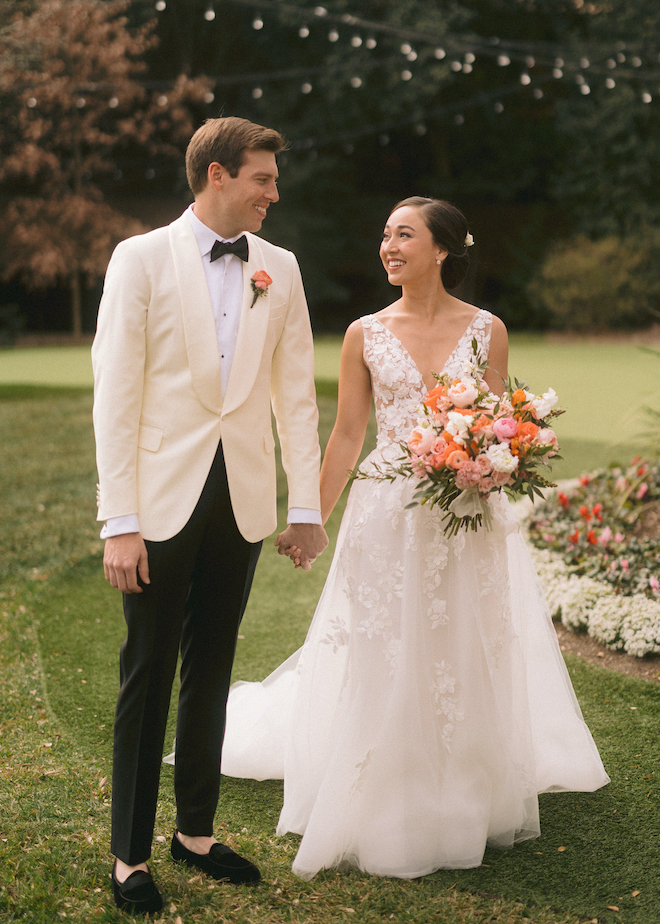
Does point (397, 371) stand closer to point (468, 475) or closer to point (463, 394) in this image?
point (463, 394)

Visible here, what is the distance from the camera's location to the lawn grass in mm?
2625

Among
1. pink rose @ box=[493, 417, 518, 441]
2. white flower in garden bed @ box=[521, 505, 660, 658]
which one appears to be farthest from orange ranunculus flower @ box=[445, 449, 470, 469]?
white flower in garden bed @ box=[521, 505, 660, 658]

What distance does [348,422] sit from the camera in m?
3.22

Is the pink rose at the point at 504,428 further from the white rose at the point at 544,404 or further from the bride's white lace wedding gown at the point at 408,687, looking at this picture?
the bride's white lace wedding gown at the point at 408,687

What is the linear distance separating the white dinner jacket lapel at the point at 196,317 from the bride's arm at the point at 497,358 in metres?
1.13

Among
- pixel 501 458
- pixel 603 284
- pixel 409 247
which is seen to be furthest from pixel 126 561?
pixel 603 284

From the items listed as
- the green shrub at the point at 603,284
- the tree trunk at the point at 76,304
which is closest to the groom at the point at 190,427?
the green shrub at the point at 603,284

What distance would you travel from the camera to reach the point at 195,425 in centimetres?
246

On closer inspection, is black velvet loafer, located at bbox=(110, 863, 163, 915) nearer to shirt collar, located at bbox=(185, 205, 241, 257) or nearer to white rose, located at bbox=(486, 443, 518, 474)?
white rose, located at bbox=(486, 443, 518, 474)

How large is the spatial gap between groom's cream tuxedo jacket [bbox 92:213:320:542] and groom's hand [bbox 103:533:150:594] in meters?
0.06

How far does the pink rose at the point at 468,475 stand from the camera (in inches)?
103

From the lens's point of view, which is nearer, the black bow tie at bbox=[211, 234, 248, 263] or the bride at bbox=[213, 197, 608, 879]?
the black bow tie at bbox=[211, 234, 248, 263]

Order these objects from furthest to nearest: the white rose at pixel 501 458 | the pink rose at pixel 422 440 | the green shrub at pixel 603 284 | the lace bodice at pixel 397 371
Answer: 1. the green shrub at pixel 603 284
2. the lace bodice at pixel 397 371
3. the pink rose at pixel 422 440
4. the white rose at pixel 501 458

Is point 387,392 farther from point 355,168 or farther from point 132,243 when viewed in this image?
point 355,168
